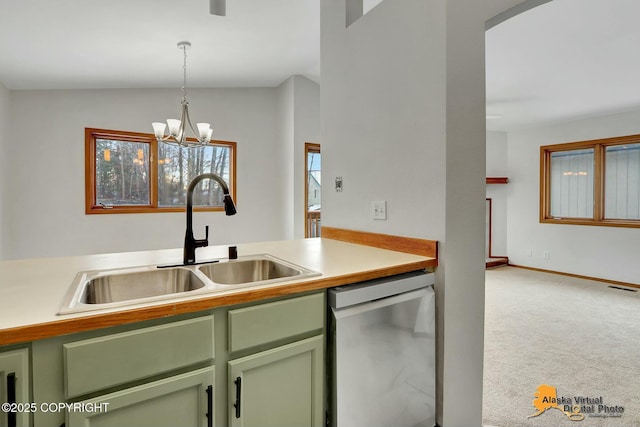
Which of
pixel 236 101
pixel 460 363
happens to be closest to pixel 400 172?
pixel 460 363

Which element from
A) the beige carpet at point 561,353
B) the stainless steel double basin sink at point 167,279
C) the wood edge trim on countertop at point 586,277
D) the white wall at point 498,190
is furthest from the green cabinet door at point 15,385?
the white wall at point 498,190

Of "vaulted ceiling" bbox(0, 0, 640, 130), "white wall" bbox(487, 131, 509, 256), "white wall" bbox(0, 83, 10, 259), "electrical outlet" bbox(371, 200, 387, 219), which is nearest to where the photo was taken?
"electrical outlet" bbox(371, 200, 387, 219)

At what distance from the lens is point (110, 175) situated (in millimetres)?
4234

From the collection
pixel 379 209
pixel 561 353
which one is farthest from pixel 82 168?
pixel 561 353

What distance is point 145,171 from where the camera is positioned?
4.46 meters

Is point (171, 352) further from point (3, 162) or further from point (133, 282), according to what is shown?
point (3, 162)

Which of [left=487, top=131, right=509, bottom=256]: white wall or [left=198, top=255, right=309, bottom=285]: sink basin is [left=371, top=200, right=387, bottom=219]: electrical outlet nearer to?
[left=198, top=255, right=309, bottom=285]: sink basin

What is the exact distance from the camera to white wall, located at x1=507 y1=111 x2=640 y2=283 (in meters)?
4.71

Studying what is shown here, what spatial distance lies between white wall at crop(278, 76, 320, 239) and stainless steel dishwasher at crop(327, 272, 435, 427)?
347 cm

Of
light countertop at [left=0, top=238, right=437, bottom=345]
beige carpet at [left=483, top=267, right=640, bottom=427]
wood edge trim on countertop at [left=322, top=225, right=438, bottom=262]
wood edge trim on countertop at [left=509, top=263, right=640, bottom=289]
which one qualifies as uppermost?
wood edge trim on countertop at [left=322, top=225, right=438, bottom=262]

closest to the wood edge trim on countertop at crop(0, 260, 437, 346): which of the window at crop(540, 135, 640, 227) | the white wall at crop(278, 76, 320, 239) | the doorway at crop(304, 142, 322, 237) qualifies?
the white wall at crop(278, 76, 320, 239)

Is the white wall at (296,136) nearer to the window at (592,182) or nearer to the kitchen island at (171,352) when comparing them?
the kitchen island at (171,352)

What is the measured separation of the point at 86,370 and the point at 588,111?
6.13m

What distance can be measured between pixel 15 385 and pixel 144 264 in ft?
2.44
